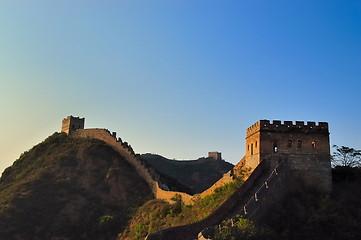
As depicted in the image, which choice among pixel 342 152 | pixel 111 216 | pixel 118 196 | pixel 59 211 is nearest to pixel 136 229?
pixel 111 216

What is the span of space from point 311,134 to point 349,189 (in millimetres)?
4444

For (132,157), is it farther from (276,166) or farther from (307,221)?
(307,221)

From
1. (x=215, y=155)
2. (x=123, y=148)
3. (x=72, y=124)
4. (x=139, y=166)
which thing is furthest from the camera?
(x=215, y=155)

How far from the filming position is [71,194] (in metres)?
38.1

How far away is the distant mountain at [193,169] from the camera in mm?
69188

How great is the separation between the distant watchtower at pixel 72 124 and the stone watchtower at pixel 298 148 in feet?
116

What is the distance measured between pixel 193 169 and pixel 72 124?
31.2 metres

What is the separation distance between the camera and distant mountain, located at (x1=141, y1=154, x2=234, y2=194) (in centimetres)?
6919

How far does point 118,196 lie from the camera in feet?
123

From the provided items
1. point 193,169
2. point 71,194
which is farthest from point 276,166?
point 193,169

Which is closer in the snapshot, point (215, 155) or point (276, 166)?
point (276, 166)

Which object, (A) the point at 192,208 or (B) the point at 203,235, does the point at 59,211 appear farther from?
(B) the point at 203,235

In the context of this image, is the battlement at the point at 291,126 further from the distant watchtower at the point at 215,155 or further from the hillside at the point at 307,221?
the distant watchtower at the point at 215,155

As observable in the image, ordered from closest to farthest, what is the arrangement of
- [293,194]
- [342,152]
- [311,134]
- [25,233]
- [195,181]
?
[293,194]
[311,134]
[342,152]
[25,233]
[195,181]
